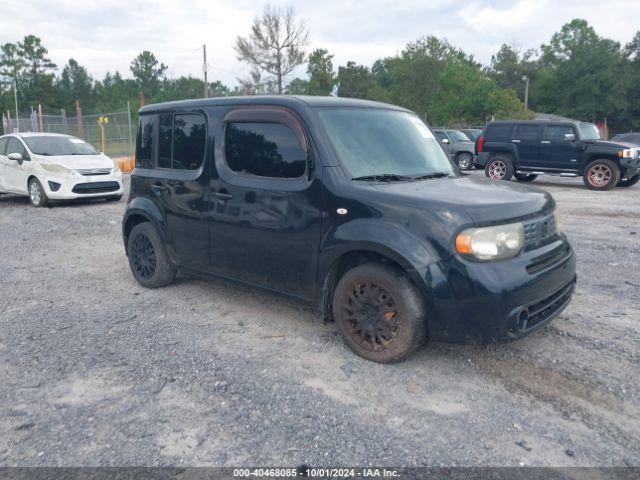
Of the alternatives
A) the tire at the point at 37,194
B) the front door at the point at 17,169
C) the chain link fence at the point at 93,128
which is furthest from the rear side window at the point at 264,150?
the chain link fence at the point at 93,128

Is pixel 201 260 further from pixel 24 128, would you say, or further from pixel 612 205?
pixel 24 128

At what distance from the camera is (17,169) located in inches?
474

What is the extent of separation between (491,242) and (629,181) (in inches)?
558

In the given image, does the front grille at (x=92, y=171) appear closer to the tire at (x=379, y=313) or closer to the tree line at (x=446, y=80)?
the tire at (x=379, y=313)

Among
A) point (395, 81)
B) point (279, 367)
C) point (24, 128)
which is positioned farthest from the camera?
point (395, 81)

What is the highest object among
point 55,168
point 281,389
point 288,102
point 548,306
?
point 288,102

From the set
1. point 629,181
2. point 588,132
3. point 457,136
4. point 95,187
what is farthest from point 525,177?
point 95,187

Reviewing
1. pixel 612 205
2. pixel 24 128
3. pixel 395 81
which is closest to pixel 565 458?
pixel 612 205

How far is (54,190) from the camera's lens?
1144cm

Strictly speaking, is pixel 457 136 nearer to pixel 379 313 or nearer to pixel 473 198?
pixel 473 198

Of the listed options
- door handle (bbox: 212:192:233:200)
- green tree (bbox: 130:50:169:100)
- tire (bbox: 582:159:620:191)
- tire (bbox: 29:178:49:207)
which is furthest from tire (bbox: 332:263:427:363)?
green tree (bbox: 130:50:169:100)

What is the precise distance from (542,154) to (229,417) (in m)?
14.3

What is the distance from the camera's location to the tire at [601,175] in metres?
14.1

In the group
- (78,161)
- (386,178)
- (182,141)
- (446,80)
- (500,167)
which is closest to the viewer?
(386,178)
